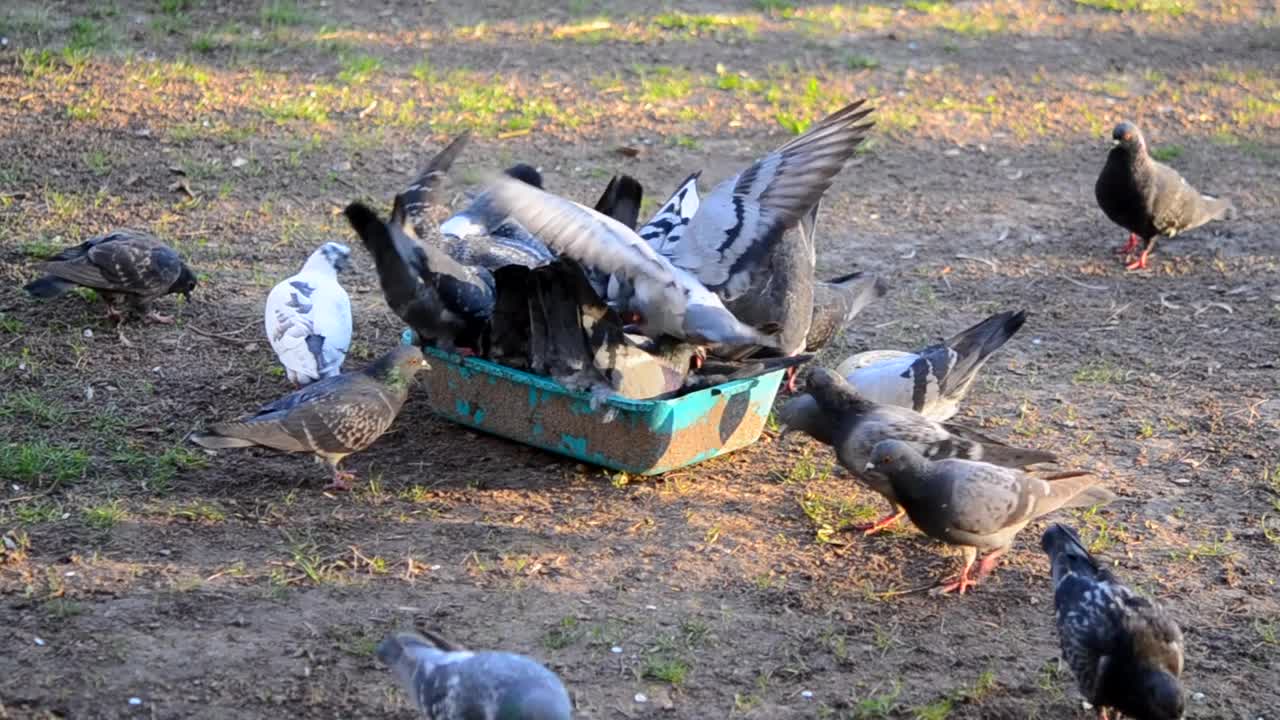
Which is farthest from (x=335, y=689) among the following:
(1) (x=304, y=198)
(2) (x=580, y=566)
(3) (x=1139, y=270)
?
(3) (x=1139, y=270)

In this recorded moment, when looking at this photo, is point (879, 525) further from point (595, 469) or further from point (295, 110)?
point (295, 110)

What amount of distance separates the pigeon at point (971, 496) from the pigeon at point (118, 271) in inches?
140

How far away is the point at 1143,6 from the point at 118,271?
404 inches

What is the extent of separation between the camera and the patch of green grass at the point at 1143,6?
43.6ft

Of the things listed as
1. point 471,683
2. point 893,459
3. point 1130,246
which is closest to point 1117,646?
point 893,459

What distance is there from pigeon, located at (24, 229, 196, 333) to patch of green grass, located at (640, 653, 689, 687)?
3456mm

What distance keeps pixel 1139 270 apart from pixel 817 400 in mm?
3532

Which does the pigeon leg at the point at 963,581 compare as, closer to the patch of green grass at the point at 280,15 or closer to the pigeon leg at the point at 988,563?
the pigeon leg at the point at 988,563

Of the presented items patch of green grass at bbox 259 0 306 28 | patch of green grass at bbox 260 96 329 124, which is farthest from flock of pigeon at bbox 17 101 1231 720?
patch of green grass at bbox 259 0 306 28

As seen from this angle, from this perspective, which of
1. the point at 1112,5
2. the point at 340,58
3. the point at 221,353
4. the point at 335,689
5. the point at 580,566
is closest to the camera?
the point at 335,689

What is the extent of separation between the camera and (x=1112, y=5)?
1334 centimetres

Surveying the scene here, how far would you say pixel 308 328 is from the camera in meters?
6.11

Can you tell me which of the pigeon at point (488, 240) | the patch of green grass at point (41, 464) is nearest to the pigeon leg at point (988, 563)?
the pigeon at point (488, 240)

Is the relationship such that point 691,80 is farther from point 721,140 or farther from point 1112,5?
point 1112,5
